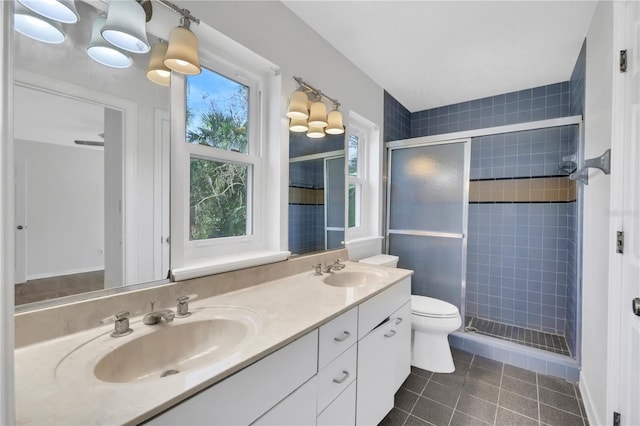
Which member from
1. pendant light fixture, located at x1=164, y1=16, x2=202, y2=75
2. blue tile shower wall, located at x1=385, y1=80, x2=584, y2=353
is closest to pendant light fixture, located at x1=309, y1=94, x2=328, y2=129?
pendant light fixture, located at x1=164, y1=16, x2=202, y2=75

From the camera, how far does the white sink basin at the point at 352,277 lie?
5.62 ft

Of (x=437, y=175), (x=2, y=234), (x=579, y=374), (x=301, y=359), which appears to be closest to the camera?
(x=2, y=234)

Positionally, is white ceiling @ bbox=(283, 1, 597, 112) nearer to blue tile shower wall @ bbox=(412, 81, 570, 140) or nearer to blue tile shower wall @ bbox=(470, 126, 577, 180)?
blue tile shower wall @ bbox=(412, 81, 570, 140)

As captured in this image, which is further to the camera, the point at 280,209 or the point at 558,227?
the point at 558,227

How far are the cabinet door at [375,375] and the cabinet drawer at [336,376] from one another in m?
0.07

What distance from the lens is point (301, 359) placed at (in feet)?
2.97

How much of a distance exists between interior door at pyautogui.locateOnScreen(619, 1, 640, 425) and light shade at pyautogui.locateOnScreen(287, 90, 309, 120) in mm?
1352

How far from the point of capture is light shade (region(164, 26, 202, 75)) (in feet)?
3.37

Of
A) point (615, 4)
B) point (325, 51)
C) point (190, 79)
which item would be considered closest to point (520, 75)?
point (615, 4)

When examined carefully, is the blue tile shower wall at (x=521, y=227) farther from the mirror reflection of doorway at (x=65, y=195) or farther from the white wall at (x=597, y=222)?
the mirror reflection of doorway at (x=65, y=195)

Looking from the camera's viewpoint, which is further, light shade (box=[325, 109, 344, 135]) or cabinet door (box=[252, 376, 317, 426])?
light shade (box=[325, 109, 344, 135])

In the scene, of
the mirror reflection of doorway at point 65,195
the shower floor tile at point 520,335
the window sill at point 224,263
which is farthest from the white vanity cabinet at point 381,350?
the shower floor tile at point 520,335

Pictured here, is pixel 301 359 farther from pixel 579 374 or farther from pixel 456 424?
pixel 579 374

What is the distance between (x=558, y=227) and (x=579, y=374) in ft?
4.02
